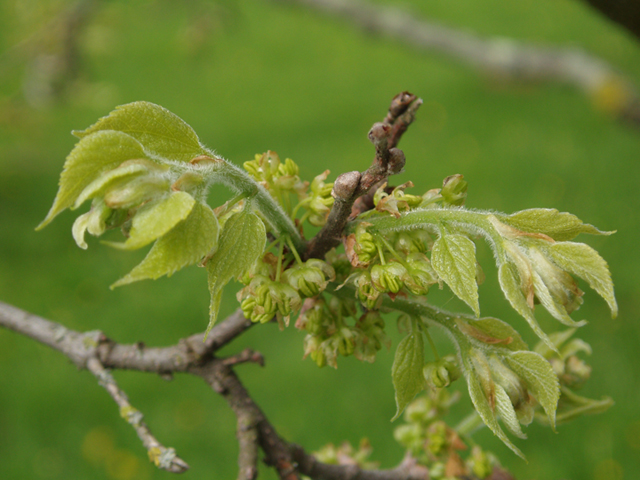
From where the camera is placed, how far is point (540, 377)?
91 cm

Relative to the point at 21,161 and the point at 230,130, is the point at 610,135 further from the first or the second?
the point at 21,161

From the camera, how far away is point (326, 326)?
3.51 ft

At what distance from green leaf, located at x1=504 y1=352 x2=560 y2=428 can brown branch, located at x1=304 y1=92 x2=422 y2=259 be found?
0.36 metres

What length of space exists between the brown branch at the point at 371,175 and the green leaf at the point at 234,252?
0.49 ft

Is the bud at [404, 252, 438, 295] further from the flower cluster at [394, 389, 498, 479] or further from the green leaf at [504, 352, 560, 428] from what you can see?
the flower cluster at [394, 389, 498, 479]

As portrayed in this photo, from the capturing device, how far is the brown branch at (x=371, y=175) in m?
0.85

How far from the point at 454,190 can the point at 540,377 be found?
337 millimetres

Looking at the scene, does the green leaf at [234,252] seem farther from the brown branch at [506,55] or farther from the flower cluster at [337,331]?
the brown branch at [506,55]

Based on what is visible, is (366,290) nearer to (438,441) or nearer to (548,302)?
(548,302)

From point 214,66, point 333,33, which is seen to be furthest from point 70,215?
point 333,33

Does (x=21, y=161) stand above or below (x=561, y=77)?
below

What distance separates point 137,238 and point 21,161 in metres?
6.39

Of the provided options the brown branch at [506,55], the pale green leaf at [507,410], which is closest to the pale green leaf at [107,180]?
the pale green leaf at [507,410]

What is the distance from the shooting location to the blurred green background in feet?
11.5
